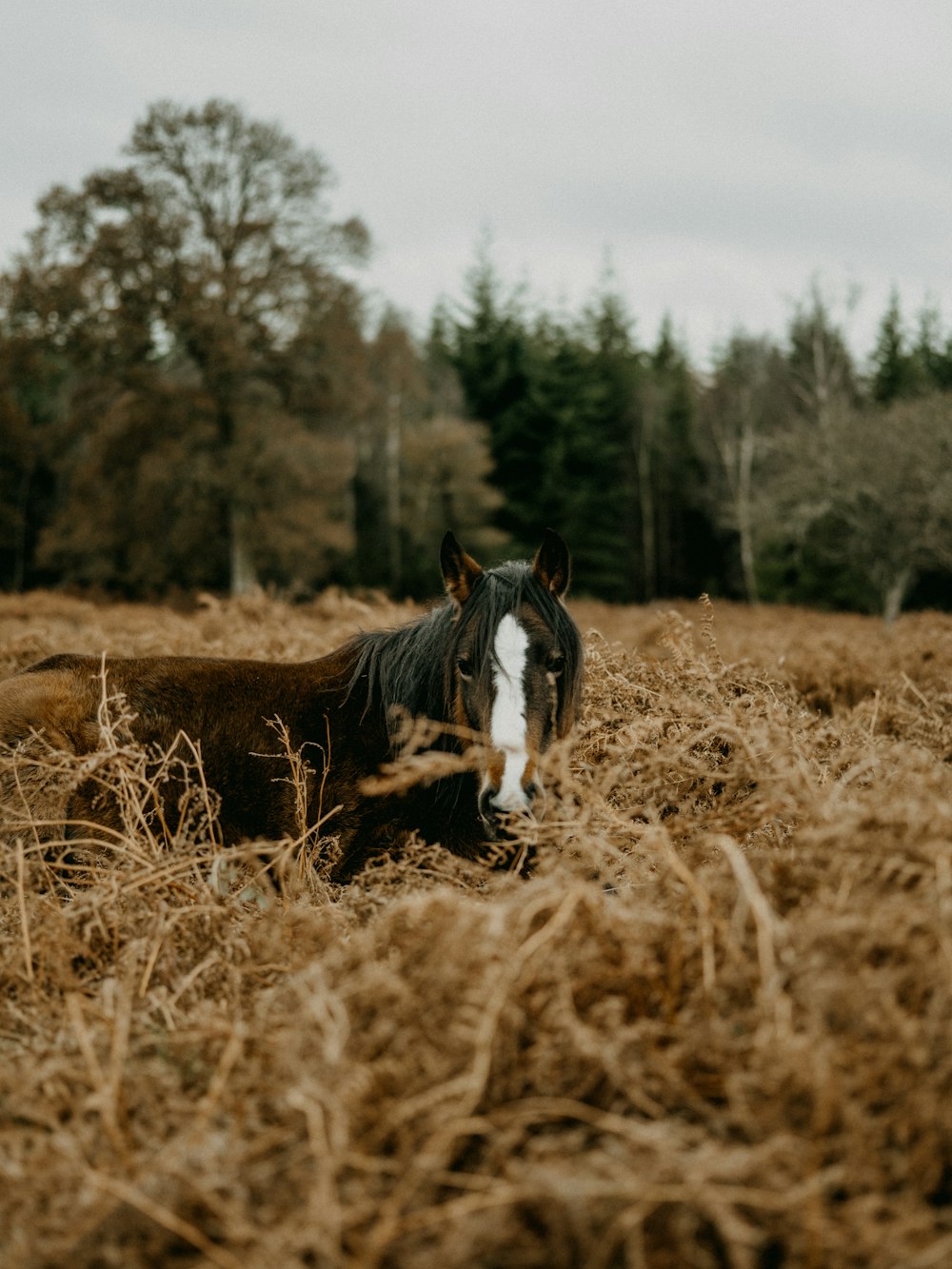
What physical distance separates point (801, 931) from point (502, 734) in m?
1.68

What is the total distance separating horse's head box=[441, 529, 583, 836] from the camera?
3225mm

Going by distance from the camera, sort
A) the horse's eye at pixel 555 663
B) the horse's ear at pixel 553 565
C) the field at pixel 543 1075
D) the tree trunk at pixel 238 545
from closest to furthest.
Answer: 1. the field at pixel 543 1075
2. the horse's eye at pixel 555 663
3. the horse's ear at pixel 553 565
4. the tree trunk at pixel 238 545

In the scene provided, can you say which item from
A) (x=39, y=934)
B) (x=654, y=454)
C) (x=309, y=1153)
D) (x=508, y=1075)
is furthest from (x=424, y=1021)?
(x=654, y=454)

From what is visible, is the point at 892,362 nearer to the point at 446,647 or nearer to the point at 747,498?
the point at 747,498

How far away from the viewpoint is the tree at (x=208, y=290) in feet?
92.9

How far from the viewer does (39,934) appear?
8.00 feet

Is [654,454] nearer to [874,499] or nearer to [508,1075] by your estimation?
[874,499]

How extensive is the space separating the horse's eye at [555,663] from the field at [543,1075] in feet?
4.06

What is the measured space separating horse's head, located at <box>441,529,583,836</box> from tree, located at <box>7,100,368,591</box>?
26324 mm

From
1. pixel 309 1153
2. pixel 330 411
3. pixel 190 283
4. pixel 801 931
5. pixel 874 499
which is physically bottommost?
pixel 309 1153

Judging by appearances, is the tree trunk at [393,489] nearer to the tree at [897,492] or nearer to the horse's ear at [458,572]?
the tree at [897,492]

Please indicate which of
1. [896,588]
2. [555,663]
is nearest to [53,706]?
[555,663]

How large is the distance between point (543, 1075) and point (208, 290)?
3089 cm

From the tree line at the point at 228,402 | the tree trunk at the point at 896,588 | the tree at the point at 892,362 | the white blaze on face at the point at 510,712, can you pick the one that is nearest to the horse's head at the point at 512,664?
the white blaze on face at the point at 510,712
